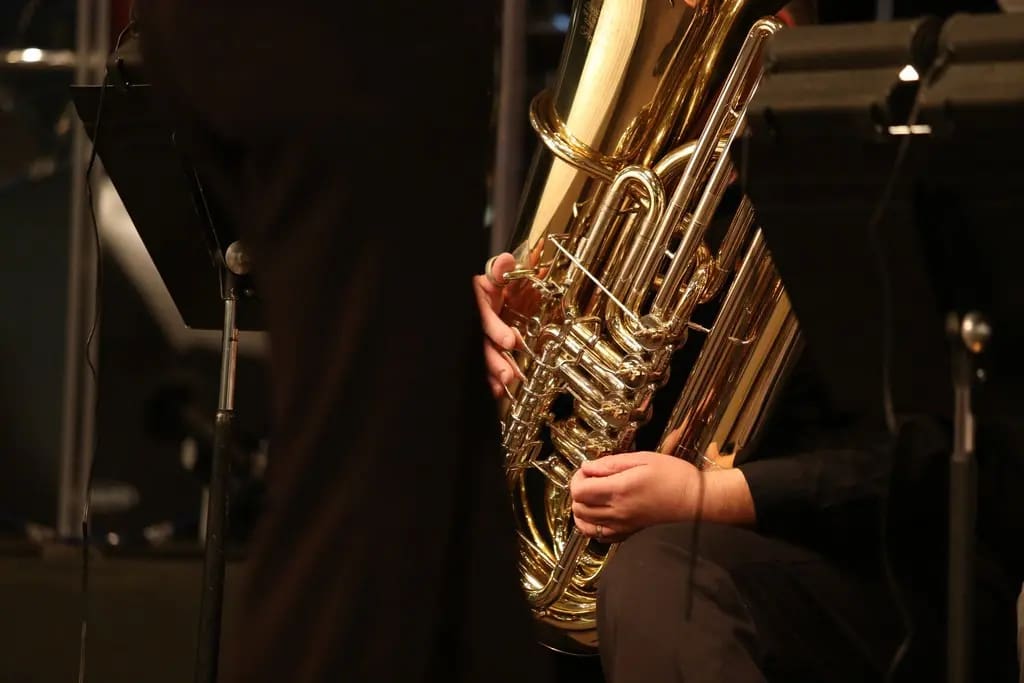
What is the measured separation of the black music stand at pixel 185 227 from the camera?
1361 mm

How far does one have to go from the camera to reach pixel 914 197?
992 mm

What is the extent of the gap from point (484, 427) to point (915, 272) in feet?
1.14

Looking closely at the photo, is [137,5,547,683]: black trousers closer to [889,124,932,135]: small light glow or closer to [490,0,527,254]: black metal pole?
[889,124,932,135]: small light glow

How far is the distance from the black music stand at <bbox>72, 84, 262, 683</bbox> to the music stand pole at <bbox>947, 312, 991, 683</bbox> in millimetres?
714

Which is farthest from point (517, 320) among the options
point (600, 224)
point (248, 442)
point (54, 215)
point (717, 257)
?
point (54, 215)

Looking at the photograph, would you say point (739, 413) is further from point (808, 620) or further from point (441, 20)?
point (441, 20)

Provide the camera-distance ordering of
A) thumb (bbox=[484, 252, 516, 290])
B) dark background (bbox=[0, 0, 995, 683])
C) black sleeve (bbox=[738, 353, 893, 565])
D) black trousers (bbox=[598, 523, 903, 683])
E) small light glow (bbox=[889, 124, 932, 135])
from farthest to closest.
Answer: dark background (bbox=[0, 0, 995, 683]) → thumb (bbox=[484, 252, 516, 290]) → black sleeve (bbox=[738, 353, 893, 565]) → black trousers (bbox=[598, 523, 903, 683]) → small light glow (bbox=[889, 124, 932, 135])

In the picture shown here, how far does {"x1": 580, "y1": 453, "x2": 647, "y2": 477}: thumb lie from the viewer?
1.42 m

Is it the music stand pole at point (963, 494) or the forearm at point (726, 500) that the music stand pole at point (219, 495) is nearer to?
the forearm at point (726, 500)

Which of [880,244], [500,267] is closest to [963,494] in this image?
[880,244]

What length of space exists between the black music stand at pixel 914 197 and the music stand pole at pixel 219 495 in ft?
1.93

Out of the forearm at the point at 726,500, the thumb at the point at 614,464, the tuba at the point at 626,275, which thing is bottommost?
the forearm at the point at 726,500

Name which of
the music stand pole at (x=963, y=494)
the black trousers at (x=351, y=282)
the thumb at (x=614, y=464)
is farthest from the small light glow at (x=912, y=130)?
the thumb at (x=614, y=464)

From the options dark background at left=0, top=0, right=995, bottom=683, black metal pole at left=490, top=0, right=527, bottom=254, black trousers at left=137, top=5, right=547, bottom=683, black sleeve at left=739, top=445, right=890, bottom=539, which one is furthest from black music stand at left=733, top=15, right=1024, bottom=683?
dark background at left=0, top=0, right=995, bottom=683
